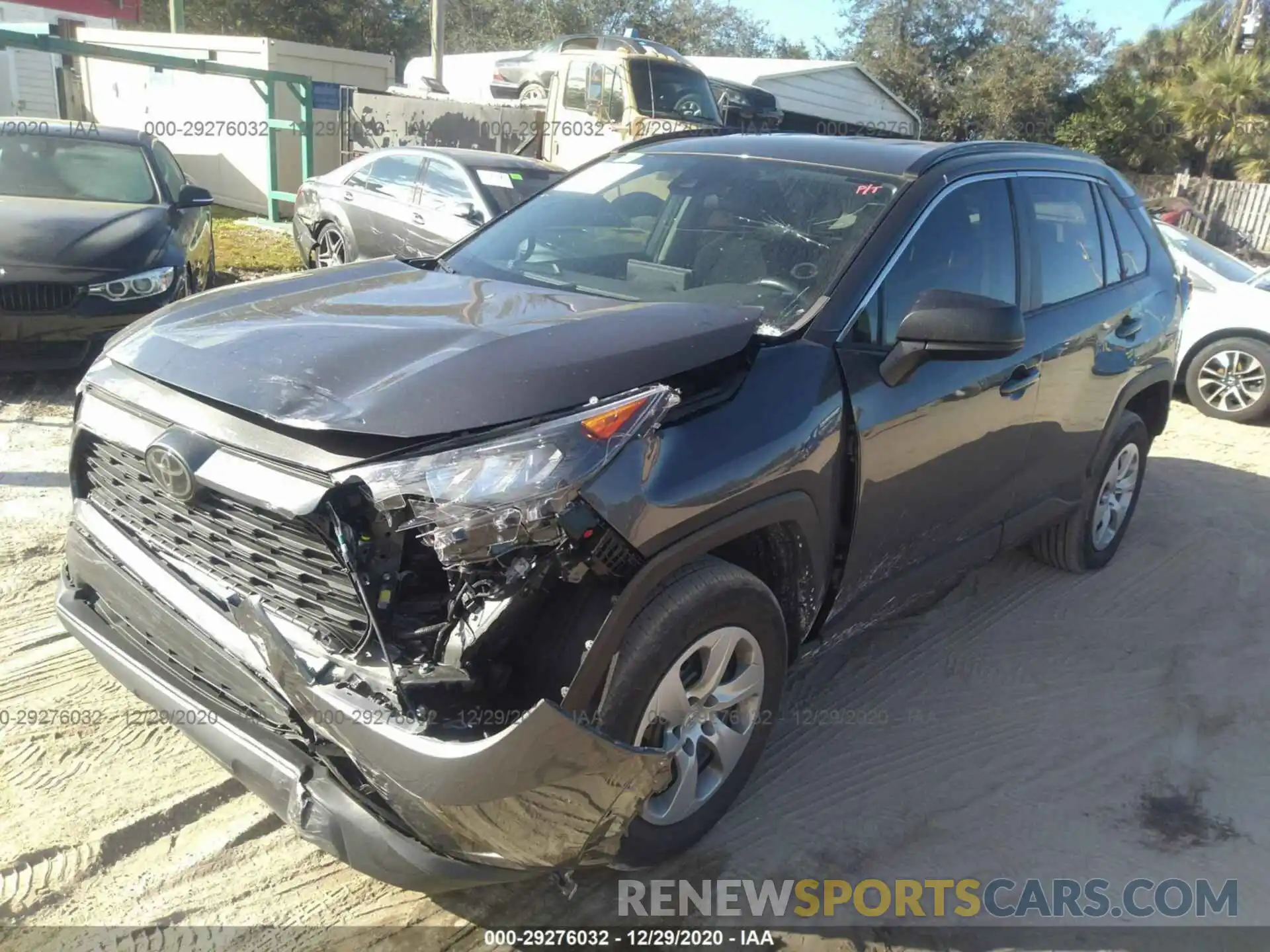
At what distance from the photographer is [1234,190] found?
2252 centimetres

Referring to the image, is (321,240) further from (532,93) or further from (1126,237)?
(532,93)

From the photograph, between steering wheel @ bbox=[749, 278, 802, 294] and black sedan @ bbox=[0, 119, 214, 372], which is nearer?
steering wheel @ bbox=[749, 278, 802, 294]

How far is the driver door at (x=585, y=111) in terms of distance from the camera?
14398 millimetres

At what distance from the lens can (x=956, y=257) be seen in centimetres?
337

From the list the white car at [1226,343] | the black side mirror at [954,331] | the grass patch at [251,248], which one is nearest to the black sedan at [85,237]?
the grass patch at [251,248]

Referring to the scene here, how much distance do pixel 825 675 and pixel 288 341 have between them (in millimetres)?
2419

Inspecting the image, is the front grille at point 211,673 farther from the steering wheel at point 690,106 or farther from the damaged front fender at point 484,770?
the steering wheel at point 690,106

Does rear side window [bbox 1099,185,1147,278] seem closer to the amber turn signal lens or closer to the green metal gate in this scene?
the amber turn signal lens

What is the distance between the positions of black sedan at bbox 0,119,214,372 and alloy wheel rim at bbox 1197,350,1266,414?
28.1 ft

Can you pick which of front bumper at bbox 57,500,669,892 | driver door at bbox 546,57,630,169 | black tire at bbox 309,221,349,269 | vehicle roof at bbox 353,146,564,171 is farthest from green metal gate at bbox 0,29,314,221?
front bumper at bbox 57,500,669,892

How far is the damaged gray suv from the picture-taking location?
2.04 m

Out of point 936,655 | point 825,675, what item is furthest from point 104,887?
point 936,655

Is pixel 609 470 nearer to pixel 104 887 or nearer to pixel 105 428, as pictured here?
pixel 105 428

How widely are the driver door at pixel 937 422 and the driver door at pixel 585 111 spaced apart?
37.2 feet
